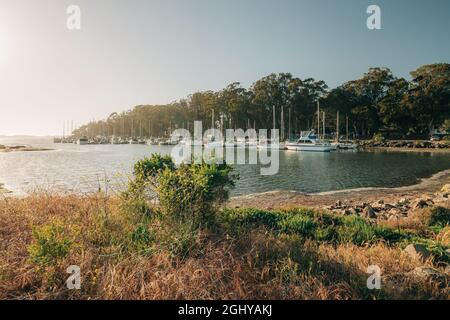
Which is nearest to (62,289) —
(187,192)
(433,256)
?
(187,192)

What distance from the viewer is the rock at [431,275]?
457cm

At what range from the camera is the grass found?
13.7 feet

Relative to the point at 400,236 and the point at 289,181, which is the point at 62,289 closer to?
the point at 400,236

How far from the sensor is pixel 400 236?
8555mm

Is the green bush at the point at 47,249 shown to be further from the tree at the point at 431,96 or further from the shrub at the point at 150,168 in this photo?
the tree at the point at 431,96

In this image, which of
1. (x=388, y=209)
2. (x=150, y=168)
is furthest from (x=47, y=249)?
(x=388, y=209)

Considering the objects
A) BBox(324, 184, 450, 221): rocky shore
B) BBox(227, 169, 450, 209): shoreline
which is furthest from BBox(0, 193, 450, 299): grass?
BBox(227, 169, 450, 209): shoreline

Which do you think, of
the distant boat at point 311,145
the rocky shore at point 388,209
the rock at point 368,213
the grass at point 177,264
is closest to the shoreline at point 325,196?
the rocky shore at point 388,209

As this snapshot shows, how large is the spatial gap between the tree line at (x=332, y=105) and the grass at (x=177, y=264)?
2716 inches

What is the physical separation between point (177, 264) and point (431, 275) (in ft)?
12.5

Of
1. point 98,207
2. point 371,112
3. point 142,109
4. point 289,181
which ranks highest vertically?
point 142,109

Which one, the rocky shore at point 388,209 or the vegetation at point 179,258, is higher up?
the vegetation at point 179,258

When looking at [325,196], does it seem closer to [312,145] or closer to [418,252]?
[418,252]
